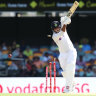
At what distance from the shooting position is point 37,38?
2156 cm

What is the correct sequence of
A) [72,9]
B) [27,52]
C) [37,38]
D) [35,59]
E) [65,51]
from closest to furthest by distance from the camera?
[72,9] < [65,51] < [35,59] < [27,52] < [37,38]

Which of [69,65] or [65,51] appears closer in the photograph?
[69,65]

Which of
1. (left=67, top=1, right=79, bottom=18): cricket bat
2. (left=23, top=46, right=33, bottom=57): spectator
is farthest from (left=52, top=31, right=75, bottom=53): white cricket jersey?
(left=23, top=46, right=33, bottom=57): spectator

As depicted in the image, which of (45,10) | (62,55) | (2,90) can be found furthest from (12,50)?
(62,55)

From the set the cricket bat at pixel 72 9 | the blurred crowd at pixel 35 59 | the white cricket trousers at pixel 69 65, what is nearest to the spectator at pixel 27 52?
the blurred crowd at pixel 35 59

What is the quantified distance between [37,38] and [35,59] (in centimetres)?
295

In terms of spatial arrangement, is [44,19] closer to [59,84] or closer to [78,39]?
[78,39]

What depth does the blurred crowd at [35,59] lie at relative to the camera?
17766 millimetres

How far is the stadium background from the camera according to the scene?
1794 cm

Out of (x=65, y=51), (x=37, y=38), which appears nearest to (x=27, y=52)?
(x=37, y=38)

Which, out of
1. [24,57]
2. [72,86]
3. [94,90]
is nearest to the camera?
[72,86]

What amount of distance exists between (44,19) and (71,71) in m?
9.47

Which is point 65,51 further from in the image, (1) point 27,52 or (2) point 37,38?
(2) point 37,38

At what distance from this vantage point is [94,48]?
64.9ft
